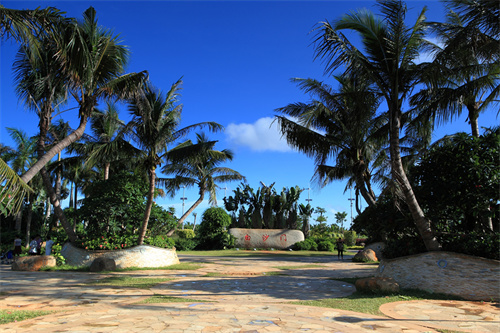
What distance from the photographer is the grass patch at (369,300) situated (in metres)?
7.04

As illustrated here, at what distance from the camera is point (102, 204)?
14.7 meters

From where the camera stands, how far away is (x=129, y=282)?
33.9 ft

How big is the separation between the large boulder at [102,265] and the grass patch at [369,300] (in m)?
8.50

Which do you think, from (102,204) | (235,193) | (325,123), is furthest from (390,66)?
(235,193)

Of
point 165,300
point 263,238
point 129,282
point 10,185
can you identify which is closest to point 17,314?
point 10,185

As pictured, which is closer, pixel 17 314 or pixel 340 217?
pixel 17 314

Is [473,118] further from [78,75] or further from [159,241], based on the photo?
[159,241]

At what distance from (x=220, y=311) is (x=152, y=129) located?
31.3 ft

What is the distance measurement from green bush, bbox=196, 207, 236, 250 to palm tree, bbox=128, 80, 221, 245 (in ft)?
54.4

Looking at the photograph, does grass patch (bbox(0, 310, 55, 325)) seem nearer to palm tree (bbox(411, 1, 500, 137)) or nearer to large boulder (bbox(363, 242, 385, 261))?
palm tree (bbox(411, 1, 500, 137))

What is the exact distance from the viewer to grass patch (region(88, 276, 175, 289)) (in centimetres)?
977

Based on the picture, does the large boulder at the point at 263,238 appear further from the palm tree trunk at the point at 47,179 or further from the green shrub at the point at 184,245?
the palm tree trunk at the point at 47,179

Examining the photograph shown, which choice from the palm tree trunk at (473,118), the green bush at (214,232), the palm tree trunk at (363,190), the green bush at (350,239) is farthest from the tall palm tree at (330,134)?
the green bush at (350,239)

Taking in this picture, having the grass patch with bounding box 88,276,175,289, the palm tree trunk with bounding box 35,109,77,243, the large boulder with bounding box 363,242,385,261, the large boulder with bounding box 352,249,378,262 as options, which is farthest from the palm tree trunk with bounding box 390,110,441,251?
the palm tree trunk with bounding box 35,109,77,243
